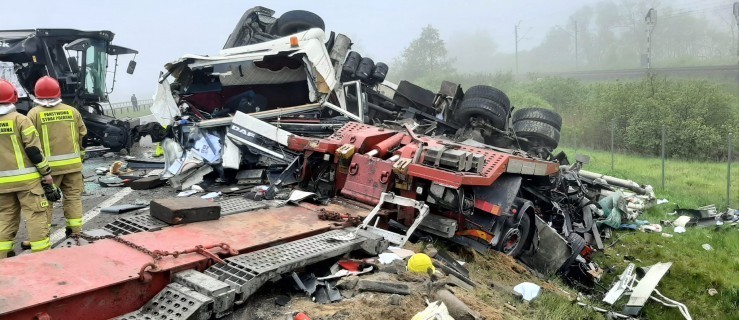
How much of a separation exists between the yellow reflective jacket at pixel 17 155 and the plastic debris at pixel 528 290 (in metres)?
3.76

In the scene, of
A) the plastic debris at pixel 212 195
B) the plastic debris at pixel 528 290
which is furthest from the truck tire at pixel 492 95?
the plastic debris at pixel 528 290

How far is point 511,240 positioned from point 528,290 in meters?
1.15

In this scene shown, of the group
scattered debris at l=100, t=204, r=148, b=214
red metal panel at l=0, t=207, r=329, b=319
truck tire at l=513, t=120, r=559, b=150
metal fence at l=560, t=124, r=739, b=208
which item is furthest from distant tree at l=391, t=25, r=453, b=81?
red metal panel at l=0, t=207, r=329, b=319

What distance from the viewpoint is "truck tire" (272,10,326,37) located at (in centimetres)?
905

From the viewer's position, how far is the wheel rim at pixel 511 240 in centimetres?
502

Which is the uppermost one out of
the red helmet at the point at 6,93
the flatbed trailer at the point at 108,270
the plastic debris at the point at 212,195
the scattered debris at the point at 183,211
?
the red helmet at the point at 6,93

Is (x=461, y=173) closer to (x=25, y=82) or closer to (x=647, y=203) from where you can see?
(x=647, y=203)

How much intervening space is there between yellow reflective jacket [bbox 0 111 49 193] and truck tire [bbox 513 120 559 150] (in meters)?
5.98

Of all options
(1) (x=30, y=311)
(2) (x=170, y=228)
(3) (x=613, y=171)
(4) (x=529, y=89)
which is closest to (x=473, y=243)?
(2) (x=170, y=228)

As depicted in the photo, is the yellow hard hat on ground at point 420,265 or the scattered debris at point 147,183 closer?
the yellow hard hat on ground at point 420,265

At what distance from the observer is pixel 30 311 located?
7.86 feet

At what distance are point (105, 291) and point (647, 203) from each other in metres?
8.39

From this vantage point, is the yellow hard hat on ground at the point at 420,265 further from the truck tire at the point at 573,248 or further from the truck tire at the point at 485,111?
the truck tire at the point at 485,111

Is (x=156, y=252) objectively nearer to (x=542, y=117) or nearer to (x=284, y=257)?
(x=284, y=257)
